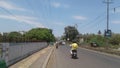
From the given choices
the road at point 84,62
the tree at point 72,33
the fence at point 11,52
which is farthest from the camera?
the tree at point 72,33

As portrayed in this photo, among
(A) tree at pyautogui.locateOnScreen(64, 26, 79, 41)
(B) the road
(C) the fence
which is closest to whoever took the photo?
(C) the fence

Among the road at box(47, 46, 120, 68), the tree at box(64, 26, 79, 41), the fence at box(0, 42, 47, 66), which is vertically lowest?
the road at box(47, 46, 120, 68)

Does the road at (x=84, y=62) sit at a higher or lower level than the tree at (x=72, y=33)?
lower

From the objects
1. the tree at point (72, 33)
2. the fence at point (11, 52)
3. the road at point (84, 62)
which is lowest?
the road at point (84, 62)

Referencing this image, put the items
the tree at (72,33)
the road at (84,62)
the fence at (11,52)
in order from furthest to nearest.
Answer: the tree at (72,33) < the road at (84,62) < the fence at (11,52)

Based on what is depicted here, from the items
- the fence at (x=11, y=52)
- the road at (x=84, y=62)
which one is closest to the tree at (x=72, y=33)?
the road at (x=84, y=62)

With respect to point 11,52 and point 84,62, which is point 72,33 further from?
point 11,52

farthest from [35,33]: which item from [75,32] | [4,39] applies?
[4,39]

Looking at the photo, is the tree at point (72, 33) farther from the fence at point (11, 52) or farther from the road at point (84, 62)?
the fence at point (11, 52)

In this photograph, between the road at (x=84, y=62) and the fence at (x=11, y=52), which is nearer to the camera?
the fence at (x=11, y=52)

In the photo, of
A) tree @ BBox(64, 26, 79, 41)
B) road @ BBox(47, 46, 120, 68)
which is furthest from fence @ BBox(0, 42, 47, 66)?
tree @ BBox(64, 26, 79, 41)

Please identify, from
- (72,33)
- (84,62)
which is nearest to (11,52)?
(84,62)

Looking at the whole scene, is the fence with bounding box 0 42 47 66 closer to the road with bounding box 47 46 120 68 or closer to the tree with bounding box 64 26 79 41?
the road with bounding box 47 46 120 68

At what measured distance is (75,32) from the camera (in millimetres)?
192375
